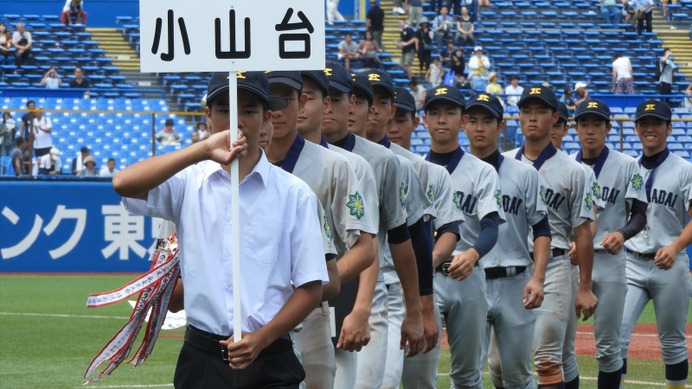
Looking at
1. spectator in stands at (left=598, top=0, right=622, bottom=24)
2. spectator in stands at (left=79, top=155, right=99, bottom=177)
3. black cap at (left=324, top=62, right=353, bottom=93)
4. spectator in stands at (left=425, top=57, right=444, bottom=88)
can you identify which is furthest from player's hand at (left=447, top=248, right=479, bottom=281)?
spectator in stands at (left=598, top=0, right=622, bottom=24)

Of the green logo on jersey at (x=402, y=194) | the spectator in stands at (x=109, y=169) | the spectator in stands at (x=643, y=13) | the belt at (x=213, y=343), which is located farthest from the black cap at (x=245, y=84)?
the spectator in stands at (x=643, y=13)

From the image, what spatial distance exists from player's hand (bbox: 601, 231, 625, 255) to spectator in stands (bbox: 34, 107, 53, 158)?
595 inches

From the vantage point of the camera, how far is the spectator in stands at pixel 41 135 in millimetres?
23094

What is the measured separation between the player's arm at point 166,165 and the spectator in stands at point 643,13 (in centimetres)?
3492

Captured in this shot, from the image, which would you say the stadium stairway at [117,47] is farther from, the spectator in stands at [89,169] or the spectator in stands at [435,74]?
the spectator in stands at [89,169]

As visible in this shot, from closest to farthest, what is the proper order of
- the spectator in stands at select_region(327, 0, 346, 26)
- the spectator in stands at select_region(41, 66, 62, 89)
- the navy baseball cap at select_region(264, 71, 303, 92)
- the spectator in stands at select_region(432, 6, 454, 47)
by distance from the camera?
the navy baseball cap at select_region(264, 71, 303, 92)
the spectator in stands at select_region(41, 66, 62, 89)
the spectator in stands at select_region(432, 6, 454, 47)
the spectator in stands at select_region(327, 0, 346, 26)

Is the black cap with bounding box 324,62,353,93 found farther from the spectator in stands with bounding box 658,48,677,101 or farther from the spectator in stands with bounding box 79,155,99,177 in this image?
the spectator in stands with bounding box 658,48,677,101

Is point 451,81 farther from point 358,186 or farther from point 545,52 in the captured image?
point 358,186

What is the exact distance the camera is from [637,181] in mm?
10375

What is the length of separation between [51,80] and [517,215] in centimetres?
2365

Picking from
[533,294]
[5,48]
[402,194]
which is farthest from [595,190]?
[5,48]

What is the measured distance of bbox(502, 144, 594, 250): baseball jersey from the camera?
9336 millimetres

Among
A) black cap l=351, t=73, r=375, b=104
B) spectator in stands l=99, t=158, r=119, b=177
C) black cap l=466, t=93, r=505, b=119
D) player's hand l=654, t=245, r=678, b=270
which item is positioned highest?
black cap l=351, t=73, r=375, b=104

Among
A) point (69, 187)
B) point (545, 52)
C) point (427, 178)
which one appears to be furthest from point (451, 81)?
point (427, 178)
